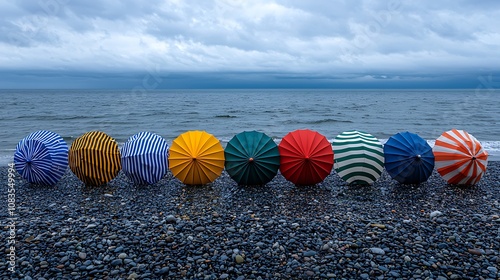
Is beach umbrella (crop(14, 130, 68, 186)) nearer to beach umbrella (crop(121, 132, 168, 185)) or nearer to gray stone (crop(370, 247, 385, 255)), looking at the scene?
beach umbrella (crop(121, 132, 168, 185))

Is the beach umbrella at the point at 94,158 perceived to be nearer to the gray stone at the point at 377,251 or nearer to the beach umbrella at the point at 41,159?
the beach umbrella at the point at 41,159

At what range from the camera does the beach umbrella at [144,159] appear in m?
10.8

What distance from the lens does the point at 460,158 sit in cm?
1069

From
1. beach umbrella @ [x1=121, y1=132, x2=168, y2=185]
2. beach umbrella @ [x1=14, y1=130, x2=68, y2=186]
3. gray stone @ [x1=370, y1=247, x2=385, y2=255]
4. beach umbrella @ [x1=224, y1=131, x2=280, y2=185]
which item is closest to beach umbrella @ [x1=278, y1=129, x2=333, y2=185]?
beach umbrella @ [x1=224, y1=131, x2=280, y2=185]

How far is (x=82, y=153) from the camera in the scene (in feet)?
35.1

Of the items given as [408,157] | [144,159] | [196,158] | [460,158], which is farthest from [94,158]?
[460,158]

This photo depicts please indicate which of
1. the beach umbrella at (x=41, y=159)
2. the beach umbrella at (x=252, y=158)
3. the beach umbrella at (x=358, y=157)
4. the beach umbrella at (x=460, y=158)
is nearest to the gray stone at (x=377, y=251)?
the beach umbrella at (x=358, y=157)

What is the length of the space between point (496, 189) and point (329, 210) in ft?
18.1

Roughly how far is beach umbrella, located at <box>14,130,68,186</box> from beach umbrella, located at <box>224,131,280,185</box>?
4.89m

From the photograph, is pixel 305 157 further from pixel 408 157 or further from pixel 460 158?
pixel 460 158

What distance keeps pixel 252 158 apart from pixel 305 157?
4.57ft

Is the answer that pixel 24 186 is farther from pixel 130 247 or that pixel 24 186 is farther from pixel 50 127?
pixel 50 127

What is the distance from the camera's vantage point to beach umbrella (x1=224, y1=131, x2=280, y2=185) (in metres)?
10.4

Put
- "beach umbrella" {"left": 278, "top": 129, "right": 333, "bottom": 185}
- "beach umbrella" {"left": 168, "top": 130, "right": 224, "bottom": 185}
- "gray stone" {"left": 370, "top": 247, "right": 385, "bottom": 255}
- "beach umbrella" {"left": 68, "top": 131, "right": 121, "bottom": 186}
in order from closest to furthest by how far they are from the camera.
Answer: "gray stone" {"left": 370, "top": 247, "right": 385, "bottom": 255}
"beach umbrella" {"left": 278, "top": 129, "right": 333, "bottom": 185}
"beach umbrella" {"left": 168, "top": 130, "right": 224, "bottom": 185}
"beach umbrella" {"left": 68, "top": 131, "right": 121, "bottom": 186}
